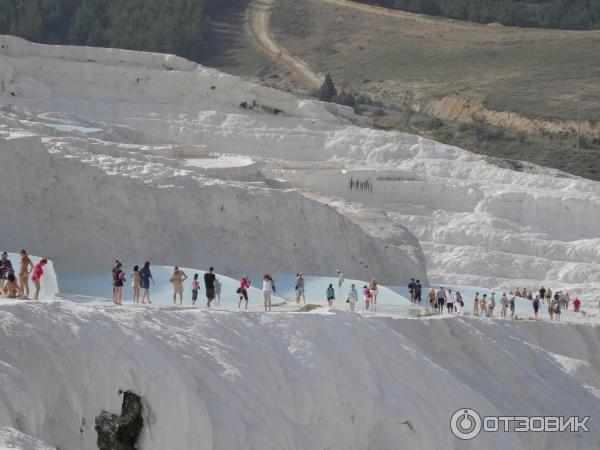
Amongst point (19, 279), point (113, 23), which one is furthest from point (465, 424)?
point (113, 23)

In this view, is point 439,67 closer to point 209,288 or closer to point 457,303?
point 457,303

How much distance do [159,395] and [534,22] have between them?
→ 79.9 metres

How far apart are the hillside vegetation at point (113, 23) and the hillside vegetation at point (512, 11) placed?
14408mm

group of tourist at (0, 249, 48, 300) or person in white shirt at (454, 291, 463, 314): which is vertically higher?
group of tourist at (0, 249, 48, 300)

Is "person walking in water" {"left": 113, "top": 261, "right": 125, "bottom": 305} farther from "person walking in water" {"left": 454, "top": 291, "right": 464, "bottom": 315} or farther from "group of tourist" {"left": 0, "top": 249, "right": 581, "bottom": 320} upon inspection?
"person walking in water" {"left": 454, "top": 291, "right": 464, "bottom": 315}

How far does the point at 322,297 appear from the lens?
27266 millimetres

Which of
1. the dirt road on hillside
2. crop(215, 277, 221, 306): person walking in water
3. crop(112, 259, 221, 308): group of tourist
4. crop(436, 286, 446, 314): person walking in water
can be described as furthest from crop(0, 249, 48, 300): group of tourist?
the dirt road on hillside

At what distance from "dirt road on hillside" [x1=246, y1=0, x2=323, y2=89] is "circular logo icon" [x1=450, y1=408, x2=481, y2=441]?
5551 cm

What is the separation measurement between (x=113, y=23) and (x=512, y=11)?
23.7 metres

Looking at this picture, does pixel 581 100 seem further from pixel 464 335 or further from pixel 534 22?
→ pixel 464 335

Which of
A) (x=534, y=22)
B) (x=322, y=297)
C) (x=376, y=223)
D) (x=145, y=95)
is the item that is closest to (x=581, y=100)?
(x=534, y=22)

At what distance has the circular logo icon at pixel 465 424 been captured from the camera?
21375 millimetres

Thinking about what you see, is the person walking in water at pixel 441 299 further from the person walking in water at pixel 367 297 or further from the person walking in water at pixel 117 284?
the person walking in water at pixel 117 284

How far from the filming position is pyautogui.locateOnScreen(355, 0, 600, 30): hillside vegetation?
93875 millimetres
